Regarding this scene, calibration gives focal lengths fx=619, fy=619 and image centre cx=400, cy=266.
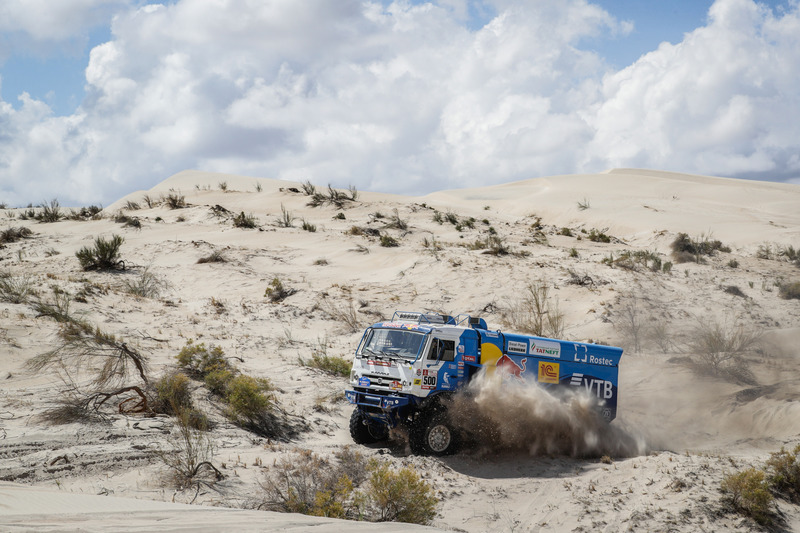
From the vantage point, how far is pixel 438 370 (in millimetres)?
10477

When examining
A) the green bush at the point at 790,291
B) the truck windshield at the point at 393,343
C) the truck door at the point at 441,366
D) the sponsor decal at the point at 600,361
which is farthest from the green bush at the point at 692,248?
the truck windshield at the point at 393,343

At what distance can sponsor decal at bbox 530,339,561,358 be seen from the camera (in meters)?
11.2

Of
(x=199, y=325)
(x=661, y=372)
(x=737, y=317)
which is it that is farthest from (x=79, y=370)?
(x=737, y=317)

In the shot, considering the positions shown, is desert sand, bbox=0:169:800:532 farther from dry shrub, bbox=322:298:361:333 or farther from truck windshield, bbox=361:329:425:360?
truck windshield, bbox=361:329:425:360

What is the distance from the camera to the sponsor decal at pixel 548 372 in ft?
36.9

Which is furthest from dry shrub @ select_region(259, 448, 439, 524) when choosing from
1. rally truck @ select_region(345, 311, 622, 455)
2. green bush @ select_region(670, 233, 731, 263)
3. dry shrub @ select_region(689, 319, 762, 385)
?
green bush @ select_region(670, 233, 731, 263)

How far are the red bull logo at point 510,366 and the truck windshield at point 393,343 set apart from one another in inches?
60.6

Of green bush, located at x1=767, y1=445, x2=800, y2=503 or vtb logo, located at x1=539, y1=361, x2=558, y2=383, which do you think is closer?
green bush, located at x1=767, y1=445, x2=800, y2=503

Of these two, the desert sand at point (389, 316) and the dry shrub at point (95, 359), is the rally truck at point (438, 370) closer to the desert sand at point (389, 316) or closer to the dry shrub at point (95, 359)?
the desert sand at point (389, 316)

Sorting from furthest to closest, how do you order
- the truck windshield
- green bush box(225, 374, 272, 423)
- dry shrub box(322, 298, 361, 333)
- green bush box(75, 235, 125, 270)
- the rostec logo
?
green bush box(75, 235, 125, 270) < dry shrub box(322, 298, 361, 333) < the rostec logo < green bush box(225, 374, 272, 423) < the truck windshield

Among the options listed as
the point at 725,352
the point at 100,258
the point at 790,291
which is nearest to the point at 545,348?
the point at 725,352

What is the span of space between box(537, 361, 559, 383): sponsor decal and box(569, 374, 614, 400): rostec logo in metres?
0.39

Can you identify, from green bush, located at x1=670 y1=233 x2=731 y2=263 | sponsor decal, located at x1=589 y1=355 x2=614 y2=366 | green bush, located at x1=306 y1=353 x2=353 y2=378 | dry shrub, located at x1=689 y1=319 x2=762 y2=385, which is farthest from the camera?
green bush, located at x1=670 y1=233 x2=731 y2=263

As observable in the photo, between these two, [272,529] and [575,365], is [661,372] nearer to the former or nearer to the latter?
[575,365]
